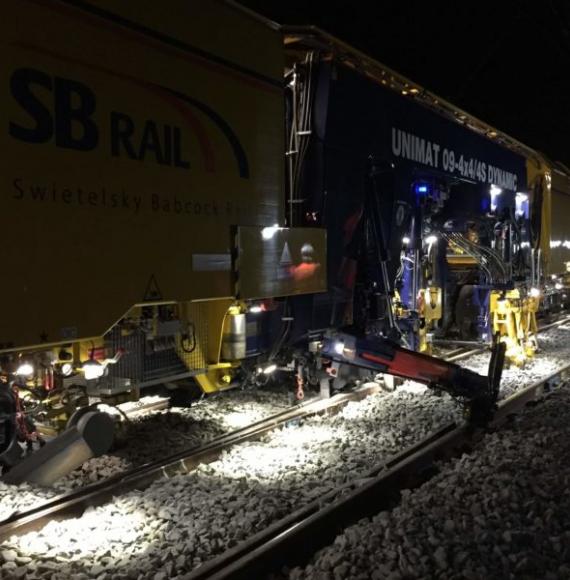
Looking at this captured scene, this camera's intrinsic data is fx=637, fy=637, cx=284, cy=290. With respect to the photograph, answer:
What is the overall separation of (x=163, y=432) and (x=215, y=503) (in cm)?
174

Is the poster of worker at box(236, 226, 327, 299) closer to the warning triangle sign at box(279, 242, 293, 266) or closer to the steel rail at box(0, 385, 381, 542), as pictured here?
the warning triangle sign at box(279, 242, 293, 266)

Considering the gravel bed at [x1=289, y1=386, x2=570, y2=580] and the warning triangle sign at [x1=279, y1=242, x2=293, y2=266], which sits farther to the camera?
the warning triangle sign at [x1=279, y1=242, x2=293, y2=266]

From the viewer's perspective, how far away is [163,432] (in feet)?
19.6

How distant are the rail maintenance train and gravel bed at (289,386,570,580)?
1.48 metres

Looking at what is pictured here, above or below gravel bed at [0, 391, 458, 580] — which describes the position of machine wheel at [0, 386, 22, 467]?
above

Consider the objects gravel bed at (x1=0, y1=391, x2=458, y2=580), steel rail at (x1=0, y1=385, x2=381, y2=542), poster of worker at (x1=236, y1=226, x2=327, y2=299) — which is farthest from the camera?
poster of worker at (x1=236, y1=226, x2=327, y2=299)

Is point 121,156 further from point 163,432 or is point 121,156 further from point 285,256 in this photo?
point 163,432

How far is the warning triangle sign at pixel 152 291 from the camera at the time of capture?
14.3 ft

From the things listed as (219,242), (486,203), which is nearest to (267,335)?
(219,242)

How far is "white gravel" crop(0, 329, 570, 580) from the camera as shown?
3.61 metres

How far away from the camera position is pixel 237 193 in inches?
202

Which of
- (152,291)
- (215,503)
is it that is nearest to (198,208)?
Result: (152,291)

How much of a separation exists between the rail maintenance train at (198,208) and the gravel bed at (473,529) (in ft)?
4.85

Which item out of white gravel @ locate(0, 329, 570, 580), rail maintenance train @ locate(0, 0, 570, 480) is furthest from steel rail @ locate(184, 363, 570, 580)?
rail maintenance train @ locate(0, 0, 570, 480)
